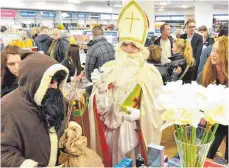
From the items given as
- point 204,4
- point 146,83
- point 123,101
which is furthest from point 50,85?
point 204,4

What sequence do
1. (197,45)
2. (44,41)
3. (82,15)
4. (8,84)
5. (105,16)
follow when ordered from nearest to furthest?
(8,84) → (197,45) → (44,41) → (82,15) → (105,16)

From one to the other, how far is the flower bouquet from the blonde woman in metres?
2.29

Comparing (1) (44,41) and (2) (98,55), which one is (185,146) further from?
(1) (44,41)

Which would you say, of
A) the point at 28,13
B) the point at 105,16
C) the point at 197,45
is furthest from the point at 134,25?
the point at 105,16

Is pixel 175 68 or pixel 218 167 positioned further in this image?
pixel 175 68

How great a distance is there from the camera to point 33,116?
1308 mm

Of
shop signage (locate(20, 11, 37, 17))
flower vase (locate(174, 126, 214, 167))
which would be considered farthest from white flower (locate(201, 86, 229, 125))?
shop signage (locate(20, 11, 37, 17))

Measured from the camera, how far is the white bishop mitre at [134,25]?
6.77ft

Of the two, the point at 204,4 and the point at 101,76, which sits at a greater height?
the point at 204,4

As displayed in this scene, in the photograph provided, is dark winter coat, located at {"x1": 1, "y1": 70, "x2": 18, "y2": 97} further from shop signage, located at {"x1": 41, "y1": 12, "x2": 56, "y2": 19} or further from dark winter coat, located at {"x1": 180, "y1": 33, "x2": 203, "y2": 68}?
shop signage, located at {"x1": 41, "y1": 12, "x2": 56, "y2": 19}

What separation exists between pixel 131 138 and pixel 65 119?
0.71 m

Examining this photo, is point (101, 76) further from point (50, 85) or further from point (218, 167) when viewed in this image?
point (218, 167)

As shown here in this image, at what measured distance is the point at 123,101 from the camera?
202 centimetres

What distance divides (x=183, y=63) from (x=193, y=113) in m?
2.52
